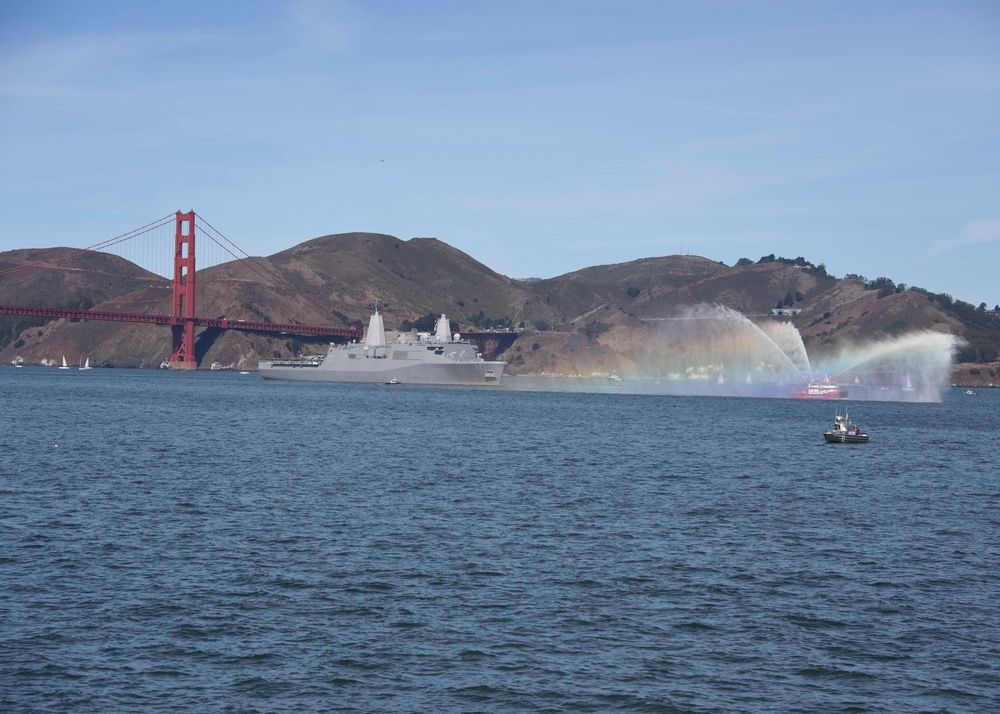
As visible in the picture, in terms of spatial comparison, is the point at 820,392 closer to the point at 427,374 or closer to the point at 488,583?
the point at 427,374

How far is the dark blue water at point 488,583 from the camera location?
19.2 m

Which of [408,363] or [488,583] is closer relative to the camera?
[488,583]

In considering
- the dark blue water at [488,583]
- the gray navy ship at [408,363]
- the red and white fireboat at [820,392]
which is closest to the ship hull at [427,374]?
the gray navy ship at [408,363]

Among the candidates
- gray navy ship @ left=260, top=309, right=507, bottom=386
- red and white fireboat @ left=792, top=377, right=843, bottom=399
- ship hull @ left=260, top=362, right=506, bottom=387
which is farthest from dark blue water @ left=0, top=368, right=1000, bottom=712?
ship hull @ left=260, top=362, right=506, bottom=387

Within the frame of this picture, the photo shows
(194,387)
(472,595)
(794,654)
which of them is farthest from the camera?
(194,387)

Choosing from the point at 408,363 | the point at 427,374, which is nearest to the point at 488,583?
the point at 427,374

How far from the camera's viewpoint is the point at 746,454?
6278cm

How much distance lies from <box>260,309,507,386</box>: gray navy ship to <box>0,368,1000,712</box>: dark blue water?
10479 centimetres

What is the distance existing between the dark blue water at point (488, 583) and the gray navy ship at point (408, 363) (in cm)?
10479

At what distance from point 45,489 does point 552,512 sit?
20209mm

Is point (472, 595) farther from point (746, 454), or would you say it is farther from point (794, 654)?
point (746, 454)

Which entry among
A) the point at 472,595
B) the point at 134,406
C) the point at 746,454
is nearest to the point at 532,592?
the point at 472,595

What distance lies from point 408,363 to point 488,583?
13952cm

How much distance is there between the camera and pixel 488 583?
2645 cm
